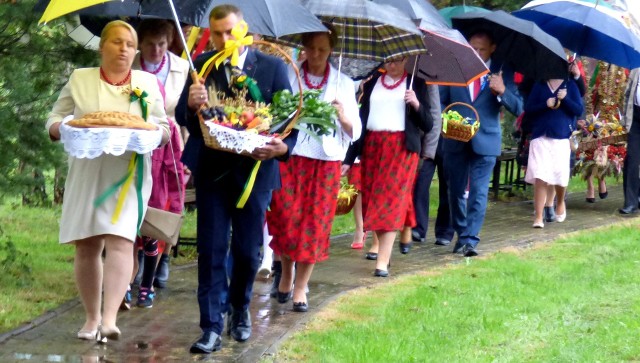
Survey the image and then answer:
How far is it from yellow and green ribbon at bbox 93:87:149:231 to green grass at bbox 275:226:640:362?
1286 mm

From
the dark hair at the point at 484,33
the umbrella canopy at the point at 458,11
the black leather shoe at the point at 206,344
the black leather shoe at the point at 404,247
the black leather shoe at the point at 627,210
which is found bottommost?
the black leather shoe at the point at 627,210

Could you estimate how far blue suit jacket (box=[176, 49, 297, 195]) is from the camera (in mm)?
7367

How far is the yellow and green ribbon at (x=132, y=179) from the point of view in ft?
24.9

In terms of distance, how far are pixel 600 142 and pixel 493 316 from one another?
8312 millimetres

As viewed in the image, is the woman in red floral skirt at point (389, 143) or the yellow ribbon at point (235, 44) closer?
the yellow ribbon at point (235, 44)

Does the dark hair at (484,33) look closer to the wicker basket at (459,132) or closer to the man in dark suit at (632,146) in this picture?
the wicker basket at (459,132)

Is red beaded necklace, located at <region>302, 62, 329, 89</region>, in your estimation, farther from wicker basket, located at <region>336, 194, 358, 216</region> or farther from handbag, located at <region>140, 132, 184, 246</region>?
wicker basket, located at <region>336, 194, 358, 216</region>

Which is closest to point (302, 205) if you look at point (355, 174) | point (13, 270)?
point (13, 270)

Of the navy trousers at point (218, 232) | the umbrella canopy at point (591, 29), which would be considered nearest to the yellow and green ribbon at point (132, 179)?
the navy trousers at point (218, 232)

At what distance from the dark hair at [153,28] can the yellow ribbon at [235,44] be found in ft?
5.50

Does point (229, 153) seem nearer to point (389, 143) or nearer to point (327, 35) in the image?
point (327, 35)

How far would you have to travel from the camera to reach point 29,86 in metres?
8.27

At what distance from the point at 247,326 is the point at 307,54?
2.06 m

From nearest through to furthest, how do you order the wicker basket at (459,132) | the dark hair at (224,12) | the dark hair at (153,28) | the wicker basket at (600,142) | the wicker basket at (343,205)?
1. the dark hair at (224,12)
2. the dark hair at (153,28)
3. the wicker basket at (343,205)
4. the wicker basket at (459,132)
5. the wicker basket at (600,142)
